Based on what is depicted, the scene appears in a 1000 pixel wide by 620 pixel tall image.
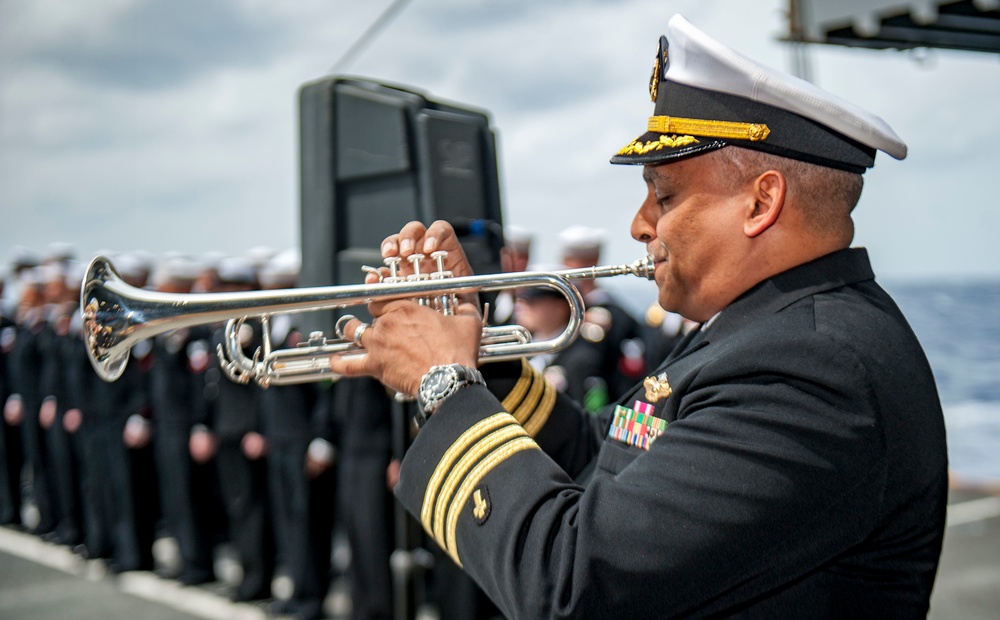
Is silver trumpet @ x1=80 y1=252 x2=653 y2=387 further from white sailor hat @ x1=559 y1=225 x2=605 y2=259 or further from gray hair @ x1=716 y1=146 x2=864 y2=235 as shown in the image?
white sailor hat @ x1=559 y1=225 x2=605 y2=259

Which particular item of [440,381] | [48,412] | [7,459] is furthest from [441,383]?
[7,459]

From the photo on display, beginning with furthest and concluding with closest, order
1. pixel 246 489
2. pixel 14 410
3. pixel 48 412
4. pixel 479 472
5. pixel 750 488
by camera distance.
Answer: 1. pixel 14 410
2. pixel 48 412
3. pixel 246 489
4. pixel 479 472
5. pixel 750 488

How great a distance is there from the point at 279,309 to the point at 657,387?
0.73m

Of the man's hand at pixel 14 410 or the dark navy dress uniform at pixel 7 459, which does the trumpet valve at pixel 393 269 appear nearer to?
the man's hand at pixel 14 410

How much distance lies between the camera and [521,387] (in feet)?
6.51

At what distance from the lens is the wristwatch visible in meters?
1.48

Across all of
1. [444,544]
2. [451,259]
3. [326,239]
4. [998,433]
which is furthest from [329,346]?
[998,433]

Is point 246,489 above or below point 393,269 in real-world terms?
below

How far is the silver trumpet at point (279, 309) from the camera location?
176cm

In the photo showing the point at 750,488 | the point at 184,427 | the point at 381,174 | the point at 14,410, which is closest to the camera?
the point at 750,488

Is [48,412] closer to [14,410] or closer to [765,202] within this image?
[14,410]

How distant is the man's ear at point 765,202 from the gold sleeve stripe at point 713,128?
0.06 meters

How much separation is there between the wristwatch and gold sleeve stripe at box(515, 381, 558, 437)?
0.46 meters

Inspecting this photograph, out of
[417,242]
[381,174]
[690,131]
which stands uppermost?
[381,174]
